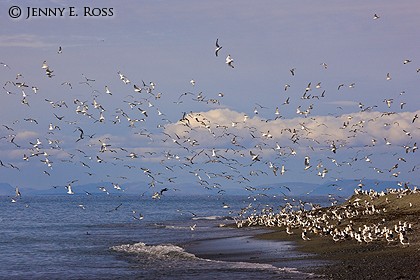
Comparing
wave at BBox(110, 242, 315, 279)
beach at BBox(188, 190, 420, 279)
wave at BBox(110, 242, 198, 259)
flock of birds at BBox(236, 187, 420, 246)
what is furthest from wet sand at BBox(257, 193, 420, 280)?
wave at BBox(110, 242, 198, 259)

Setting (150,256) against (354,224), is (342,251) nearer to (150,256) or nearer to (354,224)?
(354,224)

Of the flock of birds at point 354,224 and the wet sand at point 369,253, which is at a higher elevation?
the flock of birds at point 354,224

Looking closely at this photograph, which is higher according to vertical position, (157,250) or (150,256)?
(157,250)

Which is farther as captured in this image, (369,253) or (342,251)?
(342,251)

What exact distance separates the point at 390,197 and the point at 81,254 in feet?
95.9

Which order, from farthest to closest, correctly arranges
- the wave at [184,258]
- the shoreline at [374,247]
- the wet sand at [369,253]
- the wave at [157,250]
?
the wave at [157,250]
the wave at [184,258]
the shoreline at [374,247]
the wet sand at [369,253]

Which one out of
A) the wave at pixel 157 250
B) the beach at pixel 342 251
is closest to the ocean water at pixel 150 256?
the wave at pixel 157 250

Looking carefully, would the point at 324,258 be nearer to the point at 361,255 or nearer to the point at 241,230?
the point at 361,255

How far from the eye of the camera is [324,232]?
165 feet

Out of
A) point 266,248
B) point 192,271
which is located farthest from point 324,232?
point 192,271

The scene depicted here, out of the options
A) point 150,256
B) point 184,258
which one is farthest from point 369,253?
point 150,256

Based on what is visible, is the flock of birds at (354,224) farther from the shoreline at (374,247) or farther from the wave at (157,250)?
the wave at (157,250)

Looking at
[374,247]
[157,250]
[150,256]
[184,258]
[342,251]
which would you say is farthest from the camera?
[157,250]

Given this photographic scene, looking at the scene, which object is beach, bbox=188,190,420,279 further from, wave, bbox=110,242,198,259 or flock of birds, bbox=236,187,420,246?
wave, bbox=110,242,198,259
